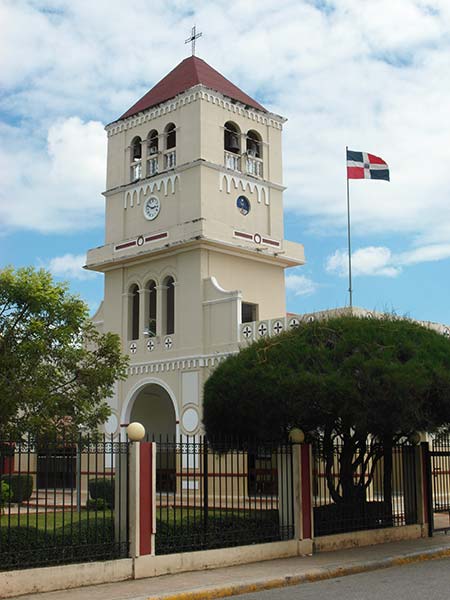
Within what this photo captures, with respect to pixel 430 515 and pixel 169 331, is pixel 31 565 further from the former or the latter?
pixel 169 331

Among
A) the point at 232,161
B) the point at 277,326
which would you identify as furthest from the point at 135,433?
the point at 232,161

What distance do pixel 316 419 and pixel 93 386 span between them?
7.13 m

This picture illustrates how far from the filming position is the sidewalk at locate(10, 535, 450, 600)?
11.2 metres

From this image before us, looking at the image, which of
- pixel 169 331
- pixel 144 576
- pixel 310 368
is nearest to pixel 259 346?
pixel 310 368

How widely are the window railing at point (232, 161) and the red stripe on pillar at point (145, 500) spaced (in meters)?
19.2

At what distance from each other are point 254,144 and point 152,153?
3989 mm

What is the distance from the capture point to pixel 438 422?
52.1 feet

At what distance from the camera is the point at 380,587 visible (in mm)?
12102

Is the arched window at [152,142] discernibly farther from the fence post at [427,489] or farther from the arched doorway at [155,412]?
the fence post at [427,489]

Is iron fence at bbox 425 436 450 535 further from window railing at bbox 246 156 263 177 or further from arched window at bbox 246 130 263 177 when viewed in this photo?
arched window at bbox 246 130 263 177

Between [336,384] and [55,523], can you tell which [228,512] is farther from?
[55,523]

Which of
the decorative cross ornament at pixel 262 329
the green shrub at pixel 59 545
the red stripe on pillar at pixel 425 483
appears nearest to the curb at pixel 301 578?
the green shrub at pixel 59 545

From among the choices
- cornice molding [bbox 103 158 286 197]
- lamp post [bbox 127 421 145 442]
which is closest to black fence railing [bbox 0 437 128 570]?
lamp post [bbox 127 421 145 442]

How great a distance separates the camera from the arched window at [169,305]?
3073cm
